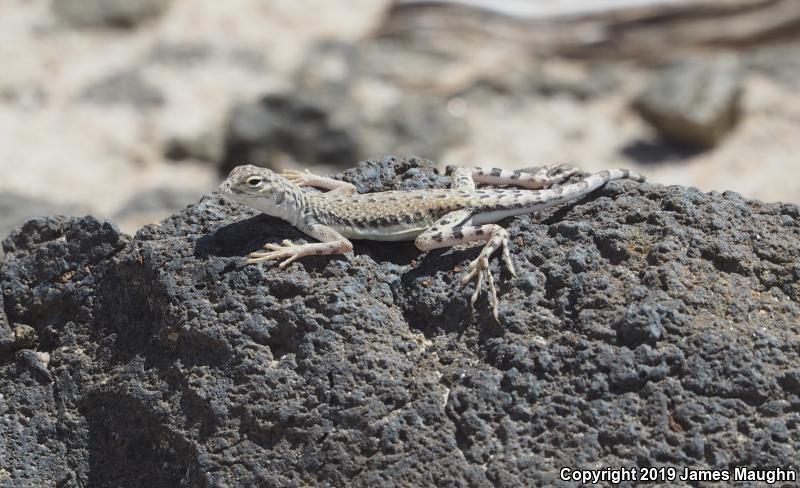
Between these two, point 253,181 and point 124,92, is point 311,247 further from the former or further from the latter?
point 124,92

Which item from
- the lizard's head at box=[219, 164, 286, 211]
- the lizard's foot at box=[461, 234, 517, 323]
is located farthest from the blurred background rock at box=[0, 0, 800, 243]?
the lizard's foot at box=[461, 234, 517, 323]

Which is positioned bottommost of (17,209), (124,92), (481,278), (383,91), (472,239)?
(481,278)

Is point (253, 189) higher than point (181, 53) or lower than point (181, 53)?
lower

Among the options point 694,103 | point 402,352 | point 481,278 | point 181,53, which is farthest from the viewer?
point 181,53

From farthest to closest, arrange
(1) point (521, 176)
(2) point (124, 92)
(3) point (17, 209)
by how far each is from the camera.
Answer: (2) point (124, 92) → (3) point (17, 209) → (1) point (521, 176)

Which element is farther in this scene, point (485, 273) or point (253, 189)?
point (253, 189)

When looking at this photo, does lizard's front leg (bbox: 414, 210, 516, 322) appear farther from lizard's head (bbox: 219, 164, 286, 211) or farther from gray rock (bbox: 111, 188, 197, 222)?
gray rock (bbox: 111, 188, 197, 222)

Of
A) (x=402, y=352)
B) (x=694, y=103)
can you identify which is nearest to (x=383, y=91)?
(x=694, y=103)
